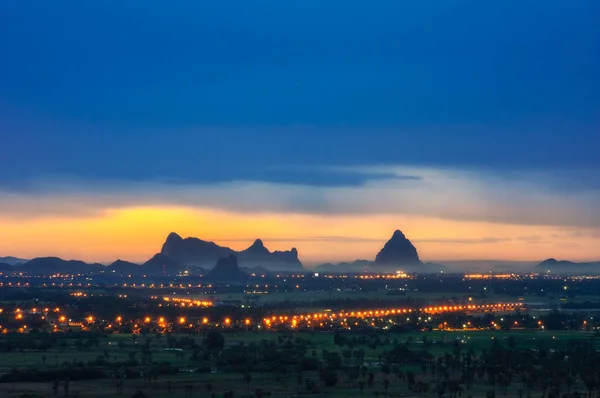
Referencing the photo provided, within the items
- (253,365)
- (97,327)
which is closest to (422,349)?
(253,365)

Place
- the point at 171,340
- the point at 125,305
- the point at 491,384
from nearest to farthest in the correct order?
the point at 491,384 < the point at 171,340 < the point at 125,305

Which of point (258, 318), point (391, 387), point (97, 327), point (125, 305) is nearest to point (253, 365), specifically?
point (391, 387)

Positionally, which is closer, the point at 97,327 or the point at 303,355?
the point at 303,355

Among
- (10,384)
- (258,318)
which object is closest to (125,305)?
(258,318)

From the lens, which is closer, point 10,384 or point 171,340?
point 10,384

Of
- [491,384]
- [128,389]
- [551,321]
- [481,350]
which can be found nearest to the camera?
[128,389]

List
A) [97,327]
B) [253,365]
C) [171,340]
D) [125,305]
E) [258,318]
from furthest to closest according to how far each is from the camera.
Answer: [125,305]
[258,318]
[97,327]
[171,340]
[253,365]

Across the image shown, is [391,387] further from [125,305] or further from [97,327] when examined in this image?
[125,305]

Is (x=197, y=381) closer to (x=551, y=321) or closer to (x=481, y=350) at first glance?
(x=481, y=350)

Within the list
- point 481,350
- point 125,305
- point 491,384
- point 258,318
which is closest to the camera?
point 491,384
